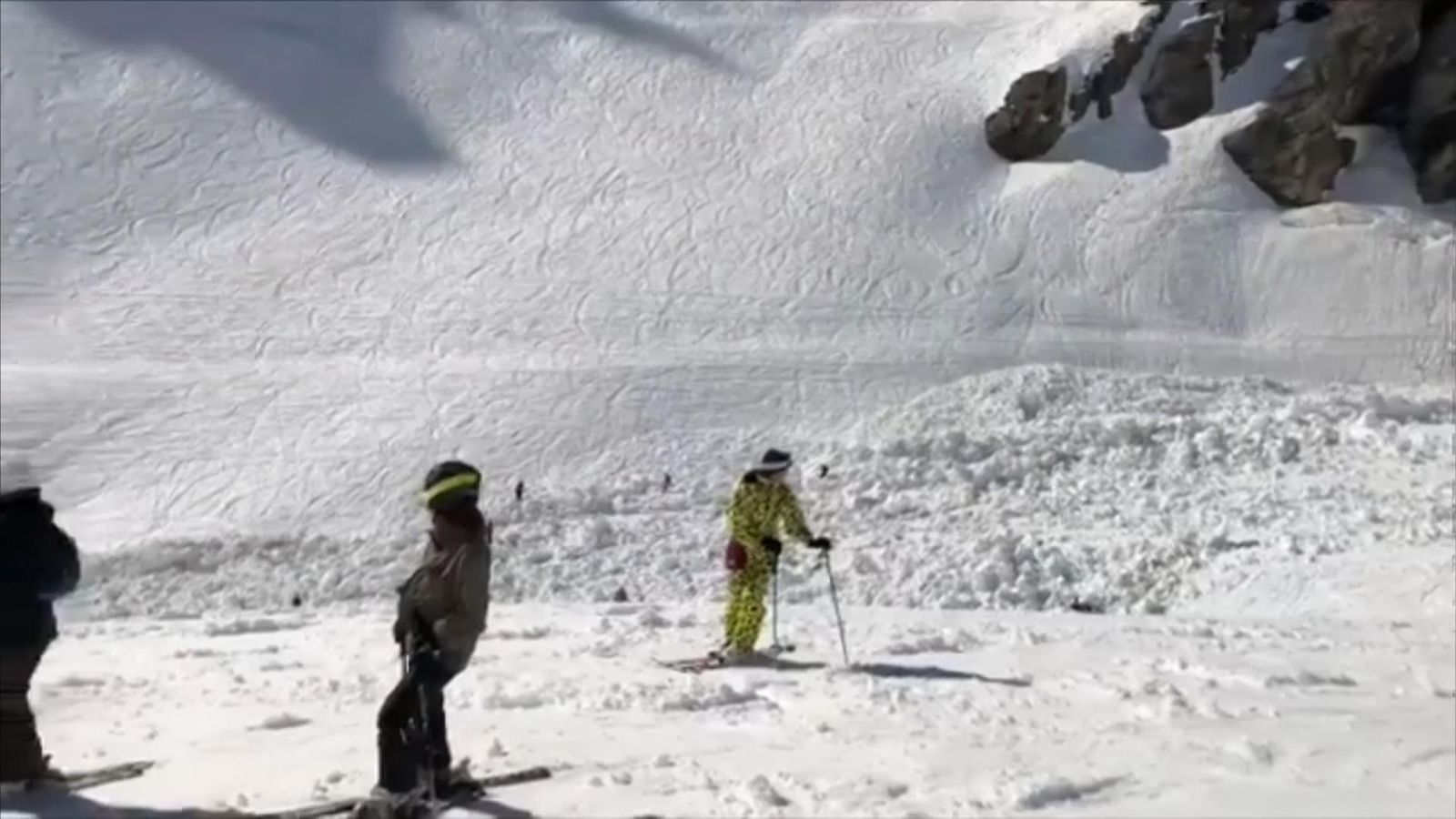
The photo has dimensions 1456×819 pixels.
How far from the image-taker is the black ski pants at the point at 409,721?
7.42m

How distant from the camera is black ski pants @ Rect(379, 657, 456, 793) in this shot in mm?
7418

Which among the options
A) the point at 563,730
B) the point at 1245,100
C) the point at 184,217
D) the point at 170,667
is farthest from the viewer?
the point at 1245,100

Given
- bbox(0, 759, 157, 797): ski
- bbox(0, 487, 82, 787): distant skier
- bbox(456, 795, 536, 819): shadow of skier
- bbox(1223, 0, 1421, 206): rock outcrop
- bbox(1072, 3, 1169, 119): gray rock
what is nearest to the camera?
bbox(456, 795, 536, 819): shadow of skier

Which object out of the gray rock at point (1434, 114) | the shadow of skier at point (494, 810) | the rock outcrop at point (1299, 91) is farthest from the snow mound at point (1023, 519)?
the gray rock at point (1434, 114)

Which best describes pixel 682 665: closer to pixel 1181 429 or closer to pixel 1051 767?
pixel 1051 767

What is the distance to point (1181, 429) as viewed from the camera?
2122 centimetres

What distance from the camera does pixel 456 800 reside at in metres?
7.68

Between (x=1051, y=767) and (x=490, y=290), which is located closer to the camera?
(x=1051, y=767)

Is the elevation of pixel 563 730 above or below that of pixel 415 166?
below

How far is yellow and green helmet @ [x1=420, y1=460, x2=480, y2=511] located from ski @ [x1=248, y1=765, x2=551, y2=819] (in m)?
1.27

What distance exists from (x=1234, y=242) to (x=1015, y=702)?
21.5 m

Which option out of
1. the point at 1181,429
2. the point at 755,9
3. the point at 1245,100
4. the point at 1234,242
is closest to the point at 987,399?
the point at 1181,429

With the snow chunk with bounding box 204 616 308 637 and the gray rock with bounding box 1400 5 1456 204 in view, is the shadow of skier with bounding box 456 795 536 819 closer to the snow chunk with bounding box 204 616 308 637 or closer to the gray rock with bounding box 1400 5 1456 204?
the snow chunk with bounding box 204 616 308 637

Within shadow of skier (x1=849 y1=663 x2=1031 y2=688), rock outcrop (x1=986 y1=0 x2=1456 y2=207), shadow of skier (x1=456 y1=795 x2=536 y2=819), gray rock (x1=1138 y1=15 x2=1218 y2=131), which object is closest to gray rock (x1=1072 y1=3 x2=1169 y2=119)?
rock outcrop (x1=986 y1=0 x2=1456 y2=207)
